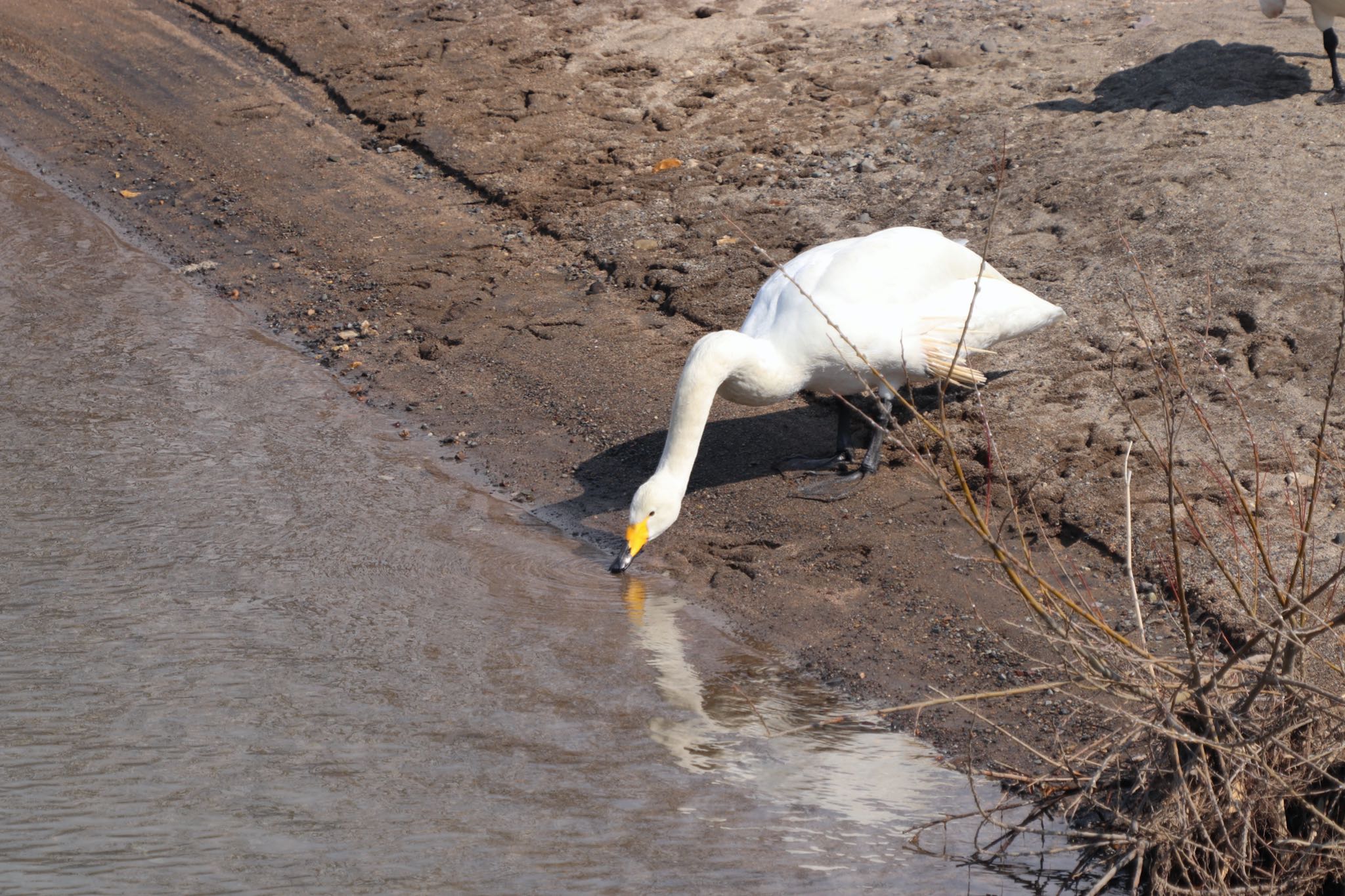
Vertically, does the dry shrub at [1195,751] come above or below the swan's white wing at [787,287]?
below

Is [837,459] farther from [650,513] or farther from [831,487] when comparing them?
[650,513]

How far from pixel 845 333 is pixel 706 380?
587mm

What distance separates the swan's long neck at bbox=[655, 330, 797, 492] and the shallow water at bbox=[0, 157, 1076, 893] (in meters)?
0.50

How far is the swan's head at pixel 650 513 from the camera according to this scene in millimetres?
5344

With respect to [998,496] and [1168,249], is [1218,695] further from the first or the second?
[1168,249]

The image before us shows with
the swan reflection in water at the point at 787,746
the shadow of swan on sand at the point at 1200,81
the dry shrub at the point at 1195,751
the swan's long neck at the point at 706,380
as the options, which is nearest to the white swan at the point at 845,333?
the swan's long neck at the point at 706,380

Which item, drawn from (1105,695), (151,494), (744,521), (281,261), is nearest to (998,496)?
(744,521)

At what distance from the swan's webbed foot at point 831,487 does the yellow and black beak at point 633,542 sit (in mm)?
802

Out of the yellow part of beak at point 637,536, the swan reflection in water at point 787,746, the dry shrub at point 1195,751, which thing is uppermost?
the dry shrub at point 1195,751

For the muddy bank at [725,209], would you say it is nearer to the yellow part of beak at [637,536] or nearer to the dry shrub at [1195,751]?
the yellow part of beak at [637,536]

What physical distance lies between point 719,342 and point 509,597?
48.5 inches

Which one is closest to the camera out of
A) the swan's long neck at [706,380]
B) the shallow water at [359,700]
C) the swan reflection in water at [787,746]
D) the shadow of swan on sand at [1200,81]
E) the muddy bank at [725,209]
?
the shallow water at [359,700]

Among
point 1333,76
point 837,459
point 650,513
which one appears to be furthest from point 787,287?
point 1333,76

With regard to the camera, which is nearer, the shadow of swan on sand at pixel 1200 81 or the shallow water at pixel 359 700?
the shallow water at pixel 359 700
